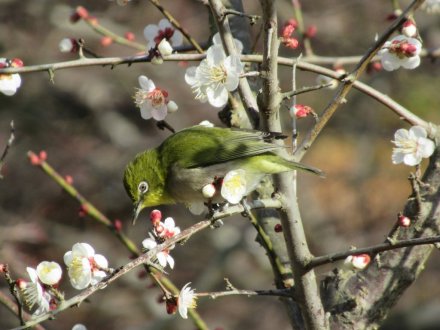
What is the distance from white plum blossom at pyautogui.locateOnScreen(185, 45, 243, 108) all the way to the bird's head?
1.10 meters

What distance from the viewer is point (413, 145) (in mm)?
3525

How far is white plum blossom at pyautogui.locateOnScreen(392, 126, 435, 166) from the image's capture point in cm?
351

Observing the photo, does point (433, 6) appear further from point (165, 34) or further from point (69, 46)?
point (69, 46)

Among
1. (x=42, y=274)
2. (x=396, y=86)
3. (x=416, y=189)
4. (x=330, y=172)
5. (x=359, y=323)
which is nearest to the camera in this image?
(x=42, y=274)

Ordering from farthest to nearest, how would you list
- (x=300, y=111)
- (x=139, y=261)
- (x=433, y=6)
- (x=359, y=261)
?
(x=433, y=6), (x=300, y=111), (x=359, y=261), (x=139, y=261)

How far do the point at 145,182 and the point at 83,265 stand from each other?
5.23 feet

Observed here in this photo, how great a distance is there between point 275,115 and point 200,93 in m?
0.64

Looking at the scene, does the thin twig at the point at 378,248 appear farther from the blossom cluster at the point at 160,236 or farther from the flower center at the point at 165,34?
the flower center at the point at 165,34

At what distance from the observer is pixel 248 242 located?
730cm

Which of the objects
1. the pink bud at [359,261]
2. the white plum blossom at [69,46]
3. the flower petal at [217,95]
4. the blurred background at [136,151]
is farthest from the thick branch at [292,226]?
the blurred background at [136,151]

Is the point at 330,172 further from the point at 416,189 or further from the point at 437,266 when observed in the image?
the point at 416,189

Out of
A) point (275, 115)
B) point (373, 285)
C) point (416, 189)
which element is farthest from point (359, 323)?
point (275, 115)

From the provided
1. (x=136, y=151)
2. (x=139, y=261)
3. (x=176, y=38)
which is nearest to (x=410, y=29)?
(x=176, y=38)

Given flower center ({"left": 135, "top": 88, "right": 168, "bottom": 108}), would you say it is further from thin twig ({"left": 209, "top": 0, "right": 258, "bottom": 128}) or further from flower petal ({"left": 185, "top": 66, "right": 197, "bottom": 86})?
thin twig ({"left": 209, "top": 0, "right": 258, "bottom": 128})
